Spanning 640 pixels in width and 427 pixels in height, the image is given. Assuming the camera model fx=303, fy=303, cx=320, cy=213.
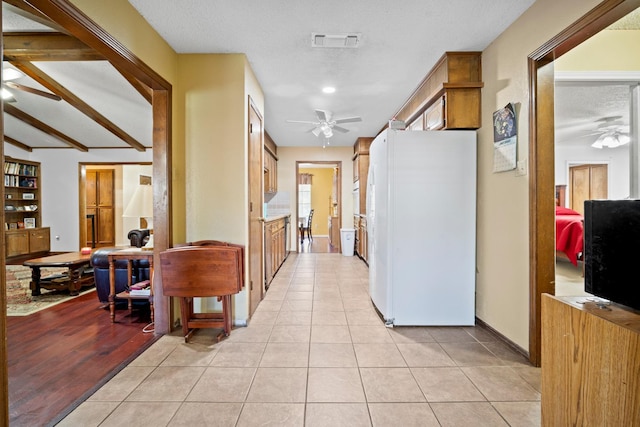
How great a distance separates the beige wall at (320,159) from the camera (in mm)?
7051

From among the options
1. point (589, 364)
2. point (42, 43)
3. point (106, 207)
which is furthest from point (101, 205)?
point (589, 364)

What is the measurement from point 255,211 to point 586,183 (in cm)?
735

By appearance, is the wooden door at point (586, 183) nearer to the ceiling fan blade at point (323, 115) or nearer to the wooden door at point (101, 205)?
the ceiling fan blade at point (323, 115)

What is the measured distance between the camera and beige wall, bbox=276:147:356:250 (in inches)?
278

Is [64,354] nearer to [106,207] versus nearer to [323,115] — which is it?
[323,115]

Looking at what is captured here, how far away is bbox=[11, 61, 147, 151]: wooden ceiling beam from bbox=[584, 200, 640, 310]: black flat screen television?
5.39 meters

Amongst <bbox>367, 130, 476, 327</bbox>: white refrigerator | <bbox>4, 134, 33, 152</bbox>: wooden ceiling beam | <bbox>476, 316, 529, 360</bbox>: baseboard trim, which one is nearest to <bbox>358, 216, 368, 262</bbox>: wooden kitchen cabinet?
<bbox>367, 130, 476, 327</bbox>: white refrigerator

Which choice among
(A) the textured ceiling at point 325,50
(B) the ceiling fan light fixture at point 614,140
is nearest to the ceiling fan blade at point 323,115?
(A) the textured ceiling at point 325,50

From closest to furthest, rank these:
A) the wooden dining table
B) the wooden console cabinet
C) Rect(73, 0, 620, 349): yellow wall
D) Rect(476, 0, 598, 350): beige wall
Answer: the wooden console cabinet, Rect(73, 0, 620, 349): yellow wall, Rect(476, 0, 598, 350): beige wall, the wooden dining table

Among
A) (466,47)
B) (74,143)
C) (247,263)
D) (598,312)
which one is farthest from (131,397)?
(74,143)

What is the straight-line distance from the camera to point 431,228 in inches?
108

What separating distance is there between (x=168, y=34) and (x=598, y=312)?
316 centimetres

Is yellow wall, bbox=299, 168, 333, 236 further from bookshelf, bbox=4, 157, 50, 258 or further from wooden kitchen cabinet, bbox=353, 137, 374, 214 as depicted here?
bookshelf, bbox=4, 157, 50, 258

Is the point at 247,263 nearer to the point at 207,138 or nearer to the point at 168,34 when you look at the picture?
the point at 207,138
